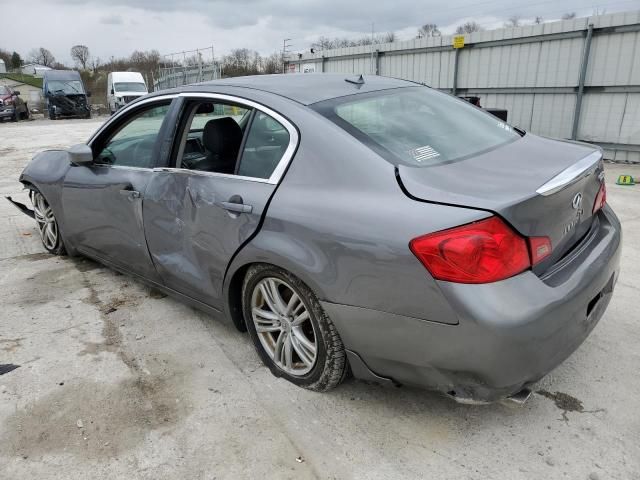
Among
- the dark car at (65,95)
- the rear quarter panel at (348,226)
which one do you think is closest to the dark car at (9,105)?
the dark car at (65,95)

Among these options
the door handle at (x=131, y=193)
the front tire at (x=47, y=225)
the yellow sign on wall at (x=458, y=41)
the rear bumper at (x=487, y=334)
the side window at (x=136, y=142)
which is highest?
the yellow sign on wall at (x=458, y=41)

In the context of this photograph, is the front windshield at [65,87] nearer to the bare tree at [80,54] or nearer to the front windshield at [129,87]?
the front windshield at [129,87]

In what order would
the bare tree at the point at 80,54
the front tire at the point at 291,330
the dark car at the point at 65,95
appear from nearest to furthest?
the front tire at the point at 291,330 < the dark car at the point at 65,95 < the bare tree at the point at 80,54

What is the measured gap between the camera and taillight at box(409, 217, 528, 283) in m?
1.88

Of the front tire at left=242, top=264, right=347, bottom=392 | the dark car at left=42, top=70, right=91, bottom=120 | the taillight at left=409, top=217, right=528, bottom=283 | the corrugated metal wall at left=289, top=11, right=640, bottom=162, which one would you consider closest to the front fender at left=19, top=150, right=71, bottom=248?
the front tire at left=242, top=264, right=347, bottom=392

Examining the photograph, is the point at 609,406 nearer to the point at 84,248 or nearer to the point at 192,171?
the point at 192,171

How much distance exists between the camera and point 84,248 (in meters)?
4.18

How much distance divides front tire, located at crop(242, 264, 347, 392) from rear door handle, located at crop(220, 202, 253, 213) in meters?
0.28

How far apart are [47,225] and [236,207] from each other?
9.78 feet

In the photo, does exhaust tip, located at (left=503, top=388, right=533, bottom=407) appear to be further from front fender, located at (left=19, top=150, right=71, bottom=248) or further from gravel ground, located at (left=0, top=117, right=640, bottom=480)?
front fender, located at (left=19, top=150, right=71, bottom=248)

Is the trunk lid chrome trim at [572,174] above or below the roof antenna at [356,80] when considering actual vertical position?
below

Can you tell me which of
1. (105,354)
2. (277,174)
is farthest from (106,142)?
(277,174)

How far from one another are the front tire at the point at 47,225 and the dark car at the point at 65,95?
2497cm

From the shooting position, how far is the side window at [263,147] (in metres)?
2.53
